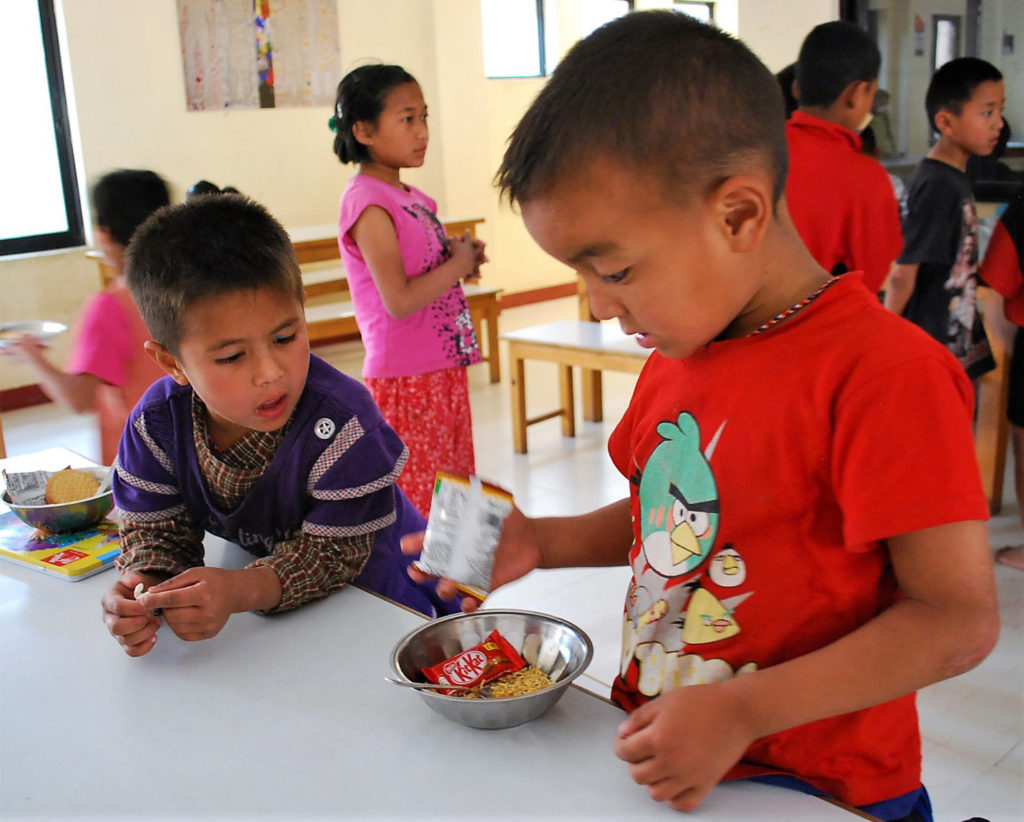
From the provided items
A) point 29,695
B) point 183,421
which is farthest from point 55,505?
point 29,695

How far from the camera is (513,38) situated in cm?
736

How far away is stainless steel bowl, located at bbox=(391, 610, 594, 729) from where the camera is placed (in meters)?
0.83

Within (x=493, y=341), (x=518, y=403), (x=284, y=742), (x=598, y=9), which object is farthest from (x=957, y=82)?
(x=598, y=9)

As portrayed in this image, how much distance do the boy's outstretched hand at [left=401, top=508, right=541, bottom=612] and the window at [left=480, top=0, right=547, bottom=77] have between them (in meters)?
6.61

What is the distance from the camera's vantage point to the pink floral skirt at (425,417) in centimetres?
253

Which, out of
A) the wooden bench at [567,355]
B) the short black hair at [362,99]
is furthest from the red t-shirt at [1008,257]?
the short black hair at [362,99]

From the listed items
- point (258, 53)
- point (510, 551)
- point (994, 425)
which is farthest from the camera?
point (258, 53)

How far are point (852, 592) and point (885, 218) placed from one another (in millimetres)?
1746

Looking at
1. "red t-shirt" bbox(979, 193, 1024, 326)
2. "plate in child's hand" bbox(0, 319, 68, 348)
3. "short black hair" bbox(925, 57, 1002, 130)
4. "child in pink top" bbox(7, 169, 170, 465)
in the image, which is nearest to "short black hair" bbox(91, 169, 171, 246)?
"child in pink top" bbox(7, 169, 170, 465)

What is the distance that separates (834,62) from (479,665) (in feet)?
6.44

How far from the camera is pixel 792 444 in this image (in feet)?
2.52

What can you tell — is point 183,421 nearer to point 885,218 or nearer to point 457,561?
point 457,561

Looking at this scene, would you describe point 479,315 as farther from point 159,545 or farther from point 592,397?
point 159,545

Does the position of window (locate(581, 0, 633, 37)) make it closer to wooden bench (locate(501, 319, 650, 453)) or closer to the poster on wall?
the poster on wall
